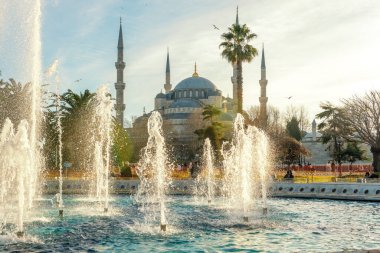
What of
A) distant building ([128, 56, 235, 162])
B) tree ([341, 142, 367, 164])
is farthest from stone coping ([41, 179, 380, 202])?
distant building ([128, 56, 235, 162])

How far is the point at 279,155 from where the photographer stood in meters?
38.4

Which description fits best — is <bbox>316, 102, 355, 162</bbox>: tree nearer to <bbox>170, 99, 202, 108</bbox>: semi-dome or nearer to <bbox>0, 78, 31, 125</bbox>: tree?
<bbox>0, 78, 31, 125</bbox>: tree

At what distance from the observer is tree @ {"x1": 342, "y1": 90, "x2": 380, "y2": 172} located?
34.2 meters

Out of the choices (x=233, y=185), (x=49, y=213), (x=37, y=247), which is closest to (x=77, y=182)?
(x=233, y=185)

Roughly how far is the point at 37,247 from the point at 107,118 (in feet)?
49.8

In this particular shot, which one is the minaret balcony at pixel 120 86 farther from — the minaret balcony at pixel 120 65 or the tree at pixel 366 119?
the tree at pixel 366 119

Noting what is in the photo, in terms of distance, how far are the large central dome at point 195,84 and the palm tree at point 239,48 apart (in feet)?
204

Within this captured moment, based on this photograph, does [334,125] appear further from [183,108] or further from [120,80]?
[183,108]

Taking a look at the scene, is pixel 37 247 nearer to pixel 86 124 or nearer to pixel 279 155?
pixel 86 124

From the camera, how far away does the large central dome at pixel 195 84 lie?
97688 mm

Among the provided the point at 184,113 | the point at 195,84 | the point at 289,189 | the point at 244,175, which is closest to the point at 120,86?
the point at 184,113

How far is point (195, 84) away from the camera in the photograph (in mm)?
98438

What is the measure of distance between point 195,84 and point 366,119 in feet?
211

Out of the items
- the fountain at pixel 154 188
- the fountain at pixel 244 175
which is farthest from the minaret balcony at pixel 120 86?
the fountain at pixel 244 175
